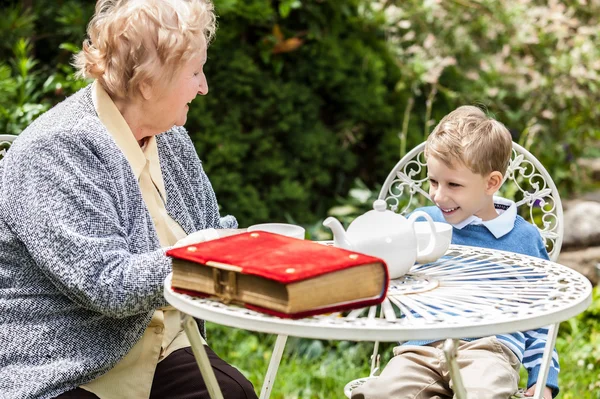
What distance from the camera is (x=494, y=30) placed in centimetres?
524

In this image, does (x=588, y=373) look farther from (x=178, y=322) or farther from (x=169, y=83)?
(x=169, y=83)

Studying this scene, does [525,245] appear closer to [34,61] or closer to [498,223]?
[498,223]

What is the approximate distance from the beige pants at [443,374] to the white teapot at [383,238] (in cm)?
42

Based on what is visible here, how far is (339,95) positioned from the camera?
466cm

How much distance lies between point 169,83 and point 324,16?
2.46 m

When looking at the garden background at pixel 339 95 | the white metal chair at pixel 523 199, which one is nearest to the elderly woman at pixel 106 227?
the white metal chair at pixel 523 199

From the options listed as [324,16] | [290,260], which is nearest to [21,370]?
[290,260]

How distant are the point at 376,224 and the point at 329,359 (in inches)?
78.7

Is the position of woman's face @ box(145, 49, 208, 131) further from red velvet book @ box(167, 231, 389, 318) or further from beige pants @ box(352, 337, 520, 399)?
beige pants @ box(352, 337, 520, 399)

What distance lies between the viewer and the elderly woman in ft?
6.09

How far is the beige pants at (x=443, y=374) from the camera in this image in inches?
84.4

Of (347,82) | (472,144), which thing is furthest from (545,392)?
(347,82)

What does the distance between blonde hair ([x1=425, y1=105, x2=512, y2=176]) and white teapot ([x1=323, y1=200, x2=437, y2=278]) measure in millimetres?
537

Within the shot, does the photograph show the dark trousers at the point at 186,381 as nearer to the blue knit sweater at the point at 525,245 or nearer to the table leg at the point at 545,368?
the blue knit sweater at the point at 525,245
